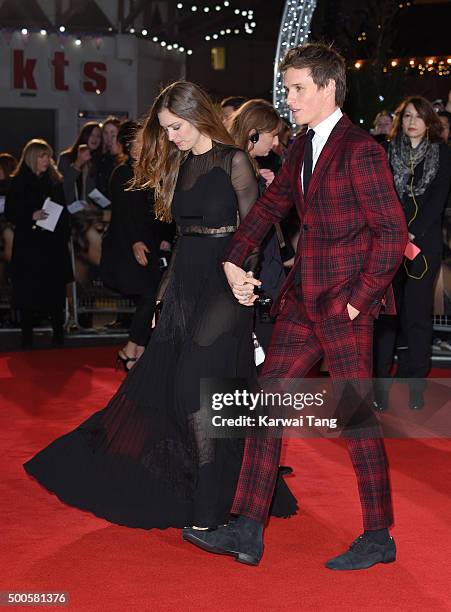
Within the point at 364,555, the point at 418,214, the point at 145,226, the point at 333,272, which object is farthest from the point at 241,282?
the point at 145,226

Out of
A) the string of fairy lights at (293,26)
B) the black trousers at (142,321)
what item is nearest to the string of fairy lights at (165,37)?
the string of fairy lights at (293,26)

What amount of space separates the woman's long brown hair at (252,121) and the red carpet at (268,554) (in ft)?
5.76

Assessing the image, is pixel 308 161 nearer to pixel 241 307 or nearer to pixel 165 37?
pixel 241 307

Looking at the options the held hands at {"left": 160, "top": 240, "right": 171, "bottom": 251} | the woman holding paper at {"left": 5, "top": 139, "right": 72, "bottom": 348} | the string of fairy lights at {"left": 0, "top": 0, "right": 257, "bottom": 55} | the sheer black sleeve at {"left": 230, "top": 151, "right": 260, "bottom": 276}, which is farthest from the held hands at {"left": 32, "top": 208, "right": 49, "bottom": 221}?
the string of fairy lights at {"left": 0, "top": 0, "right": 257, "bottom": 55}

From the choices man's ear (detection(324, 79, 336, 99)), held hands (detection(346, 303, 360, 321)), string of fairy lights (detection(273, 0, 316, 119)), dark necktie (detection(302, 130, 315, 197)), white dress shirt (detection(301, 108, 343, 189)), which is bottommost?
held hands (detection(346, 303, 360, 321))

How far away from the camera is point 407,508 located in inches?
204

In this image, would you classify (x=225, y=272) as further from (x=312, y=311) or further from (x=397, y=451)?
(x=397, y=451)

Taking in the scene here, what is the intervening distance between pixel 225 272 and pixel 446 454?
2.47 meters

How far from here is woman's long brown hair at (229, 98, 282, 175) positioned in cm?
591

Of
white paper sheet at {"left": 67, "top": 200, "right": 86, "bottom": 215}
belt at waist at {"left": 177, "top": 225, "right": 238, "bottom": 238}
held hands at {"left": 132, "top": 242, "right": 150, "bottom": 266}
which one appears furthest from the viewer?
white paper sheet at {"left": 67, "top": 200, "right": 86, "bottom": 215}

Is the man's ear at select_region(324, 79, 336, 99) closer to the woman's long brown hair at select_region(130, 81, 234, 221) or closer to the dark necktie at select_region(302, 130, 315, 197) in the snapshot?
the dark necktie at select_region(302, 130, 315, 197)

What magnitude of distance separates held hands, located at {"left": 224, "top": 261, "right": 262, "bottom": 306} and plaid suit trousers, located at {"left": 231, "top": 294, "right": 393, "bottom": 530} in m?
0.20

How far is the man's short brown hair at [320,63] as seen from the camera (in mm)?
4082
